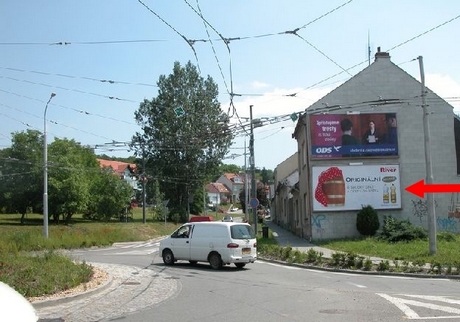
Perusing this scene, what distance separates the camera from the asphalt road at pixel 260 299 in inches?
383

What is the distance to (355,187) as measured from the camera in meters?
31.4

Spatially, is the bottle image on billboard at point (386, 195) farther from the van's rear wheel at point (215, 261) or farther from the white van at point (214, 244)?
the van's rear wheel at point (215, 261)

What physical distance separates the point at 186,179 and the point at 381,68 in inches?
1337

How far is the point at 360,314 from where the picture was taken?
32.0 ft

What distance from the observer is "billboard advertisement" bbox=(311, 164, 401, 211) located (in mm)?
31234

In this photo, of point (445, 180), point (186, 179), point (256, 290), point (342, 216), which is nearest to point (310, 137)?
point (342, 216)

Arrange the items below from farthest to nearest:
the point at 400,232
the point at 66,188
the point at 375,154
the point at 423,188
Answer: the point at 66,188, the point at 375,154, the point at 423,188, the point at 400,232

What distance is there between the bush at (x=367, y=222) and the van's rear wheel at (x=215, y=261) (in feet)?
43.5

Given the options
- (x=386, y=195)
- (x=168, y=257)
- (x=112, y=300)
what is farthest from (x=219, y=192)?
(x=112, y=300)

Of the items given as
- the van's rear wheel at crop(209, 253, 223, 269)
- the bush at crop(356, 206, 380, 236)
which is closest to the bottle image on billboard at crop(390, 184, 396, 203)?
the bush at crop(356, 206, 380, 236)

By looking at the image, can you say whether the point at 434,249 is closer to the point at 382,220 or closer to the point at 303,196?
the point at 382,220

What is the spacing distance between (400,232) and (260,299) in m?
18.0

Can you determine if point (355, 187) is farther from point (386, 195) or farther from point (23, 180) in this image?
point (23, 180)

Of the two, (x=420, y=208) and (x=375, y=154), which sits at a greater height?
(x=375, y=154)
